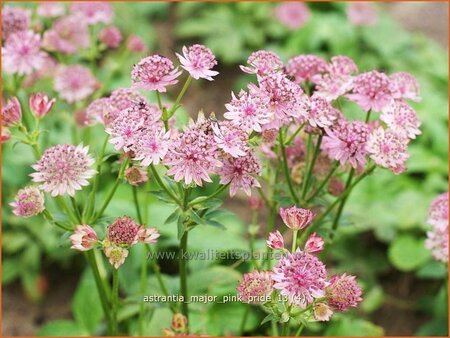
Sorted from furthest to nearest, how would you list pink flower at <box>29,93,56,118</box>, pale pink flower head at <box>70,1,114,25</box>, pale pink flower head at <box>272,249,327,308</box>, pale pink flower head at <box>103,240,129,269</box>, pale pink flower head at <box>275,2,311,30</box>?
pale pink flower head at <box>275,2,311,30</box> < pale pink flower head at <box>70,1,114,25</box> < pink flower at <box>29,93,56,118</box> < pale pink flower head at <box>103,240,129,269</box> < pale pink flower head at <box>272,249,327,308</box>

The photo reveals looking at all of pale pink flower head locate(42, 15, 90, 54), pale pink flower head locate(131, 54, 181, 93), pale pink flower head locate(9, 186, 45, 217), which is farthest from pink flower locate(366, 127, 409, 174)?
pale pink flower head locate(42, 15, 90, 54)

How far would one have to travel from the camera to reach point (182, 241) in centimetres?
148

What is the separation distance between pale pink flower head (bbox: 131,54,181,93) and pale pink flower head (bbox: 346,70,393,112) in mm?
428

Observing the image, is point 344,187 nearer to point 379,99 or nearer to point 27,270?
point 379,99

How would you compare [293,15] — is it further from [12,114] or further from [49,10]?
[12,114]

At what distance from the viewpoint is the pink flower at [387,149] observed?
1.42m

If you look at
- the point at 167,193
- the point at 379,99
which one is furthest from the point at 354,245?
the point at 167,193

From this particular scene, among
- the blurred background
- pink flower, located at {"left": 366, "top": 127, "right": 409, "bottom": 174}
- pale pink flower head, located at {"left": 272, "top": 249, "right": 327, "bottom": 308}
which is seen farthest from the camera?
the blurred background

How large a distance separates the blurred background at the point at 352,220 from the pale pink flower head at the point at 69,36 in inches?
21.4

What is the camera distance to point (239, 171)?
4.37ft

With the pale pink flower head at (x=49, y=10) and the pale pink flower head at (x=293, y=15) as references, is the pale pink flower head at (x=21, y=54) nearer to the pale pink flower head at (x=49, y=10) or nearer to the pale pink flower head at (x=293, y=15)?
the pale pink flower head at (x=49, y=10)

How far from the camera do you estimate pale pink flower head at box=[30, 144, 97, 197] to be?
1.38m

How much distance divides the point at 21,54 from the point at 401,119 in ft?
3.16

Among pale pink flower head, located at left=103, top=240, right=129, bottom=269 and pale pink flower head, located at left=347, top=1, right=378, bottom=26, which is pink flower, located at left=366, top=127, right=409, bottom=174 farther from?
pale pink flower head, located at left=347, top=1, right=378, bottom=26
